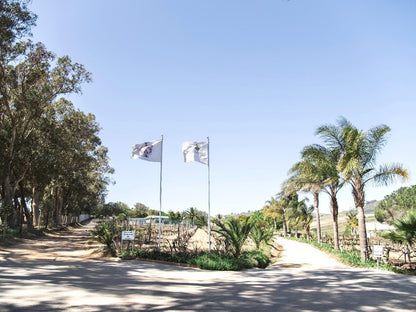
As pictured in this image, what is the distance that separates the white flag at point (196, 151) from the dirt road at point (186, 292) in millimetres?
7072

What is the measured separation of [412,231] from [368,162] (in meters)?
4.66

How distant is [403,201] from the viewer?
6850cm

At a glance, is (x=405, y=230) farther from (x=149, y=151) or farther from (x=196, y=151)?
(x=149, y=151)

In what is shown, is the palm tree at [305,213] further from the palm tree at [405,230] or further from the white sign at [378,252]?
the white sign at [378,252]

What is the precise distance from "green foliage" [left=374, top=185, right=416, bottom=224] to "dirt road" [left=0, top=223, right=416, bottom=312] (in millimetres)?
64588

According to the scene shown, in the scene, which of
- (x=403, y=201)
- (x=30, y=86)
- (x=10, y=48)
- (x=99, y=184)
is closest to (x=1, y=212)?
(x=30, y=86)

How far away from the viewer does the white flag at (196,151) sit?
1645 centimetres

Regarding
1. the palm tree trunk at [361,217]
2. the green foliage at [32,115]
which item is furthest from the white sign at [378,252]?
the green foliage at [32,115]

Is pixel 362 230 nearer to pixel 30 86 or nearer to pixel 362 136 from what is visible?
pixel 362 136

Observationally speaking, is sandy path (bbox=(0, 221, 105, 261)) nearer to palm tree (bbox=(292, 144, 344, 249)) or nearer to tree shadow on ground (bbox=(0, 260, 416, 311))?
tree shadow on ground (bbox=(0, 260, 416, 311))

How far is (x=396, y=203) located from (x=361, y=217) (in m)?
69.8

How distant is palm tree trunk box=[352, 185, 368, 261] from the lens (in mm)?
15947

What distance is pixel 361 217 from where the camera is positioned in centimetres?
1631

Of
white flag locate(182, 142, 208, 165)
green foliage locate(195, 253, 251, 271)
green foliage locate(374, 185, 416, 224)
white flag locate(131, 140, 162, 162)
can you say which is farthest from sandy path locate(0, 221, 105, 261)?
green foliage locate(374, 185, 416, 224)
